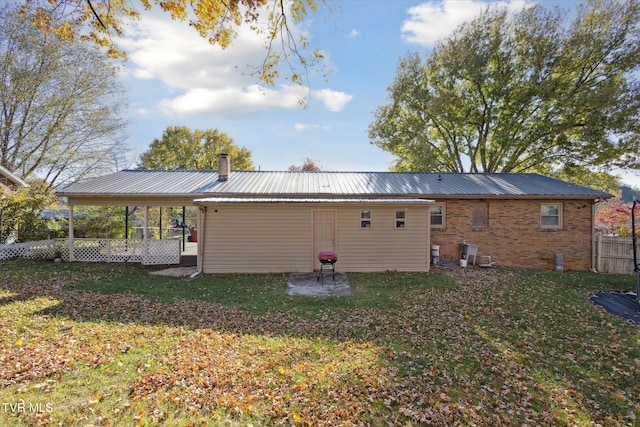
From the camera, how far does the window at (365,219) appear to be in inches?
430

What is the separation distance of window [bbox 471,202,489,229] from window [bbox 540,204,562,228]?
232 cm

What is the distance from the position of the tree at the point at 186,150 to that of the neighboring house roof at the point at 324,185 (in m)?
18.1

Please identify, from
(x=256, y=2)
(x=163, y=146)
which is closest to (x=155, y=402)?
(x=256, y=2)

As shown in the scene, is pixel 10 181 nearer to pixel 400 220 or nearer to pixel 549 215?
pixel 400 220

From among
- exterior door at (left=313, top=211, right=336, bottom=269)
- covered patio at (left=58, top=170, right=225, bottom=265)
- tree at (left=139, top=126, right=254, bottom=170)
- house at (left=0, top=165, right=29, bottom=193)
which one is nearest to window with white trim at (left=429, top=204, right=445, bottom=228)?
exterior door at (left=313, top=211, right=336, bottom=269)

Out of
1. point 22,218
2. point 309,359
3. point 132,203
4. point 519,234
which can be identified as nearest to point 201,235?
point 132,203

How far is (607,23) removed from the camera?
15.9 metres

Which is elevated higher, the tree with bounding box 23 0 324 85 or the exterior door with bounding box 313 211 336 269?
the tree with bounding box 23 0 324 85

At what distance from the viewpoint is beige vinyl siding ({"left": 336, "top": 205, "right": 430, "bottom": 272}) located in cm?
1086

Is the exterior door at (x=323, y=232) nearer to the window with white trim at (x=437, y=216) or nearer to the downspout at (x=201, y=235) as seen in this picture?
the downspout at (x=201, y=235)

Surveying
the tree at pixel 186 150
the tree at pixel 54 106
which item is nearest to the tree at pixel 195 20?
the tree at pixel 54 106

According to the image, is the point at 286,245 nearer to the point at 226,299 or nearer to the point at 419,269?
the point at 226,299

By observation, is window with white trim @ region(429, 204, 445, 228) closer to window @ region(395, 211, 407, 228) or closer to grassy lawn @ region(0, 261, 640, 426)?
window @ region(395, 211, 407, 228)

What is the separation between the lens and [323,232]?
11.1 metres
